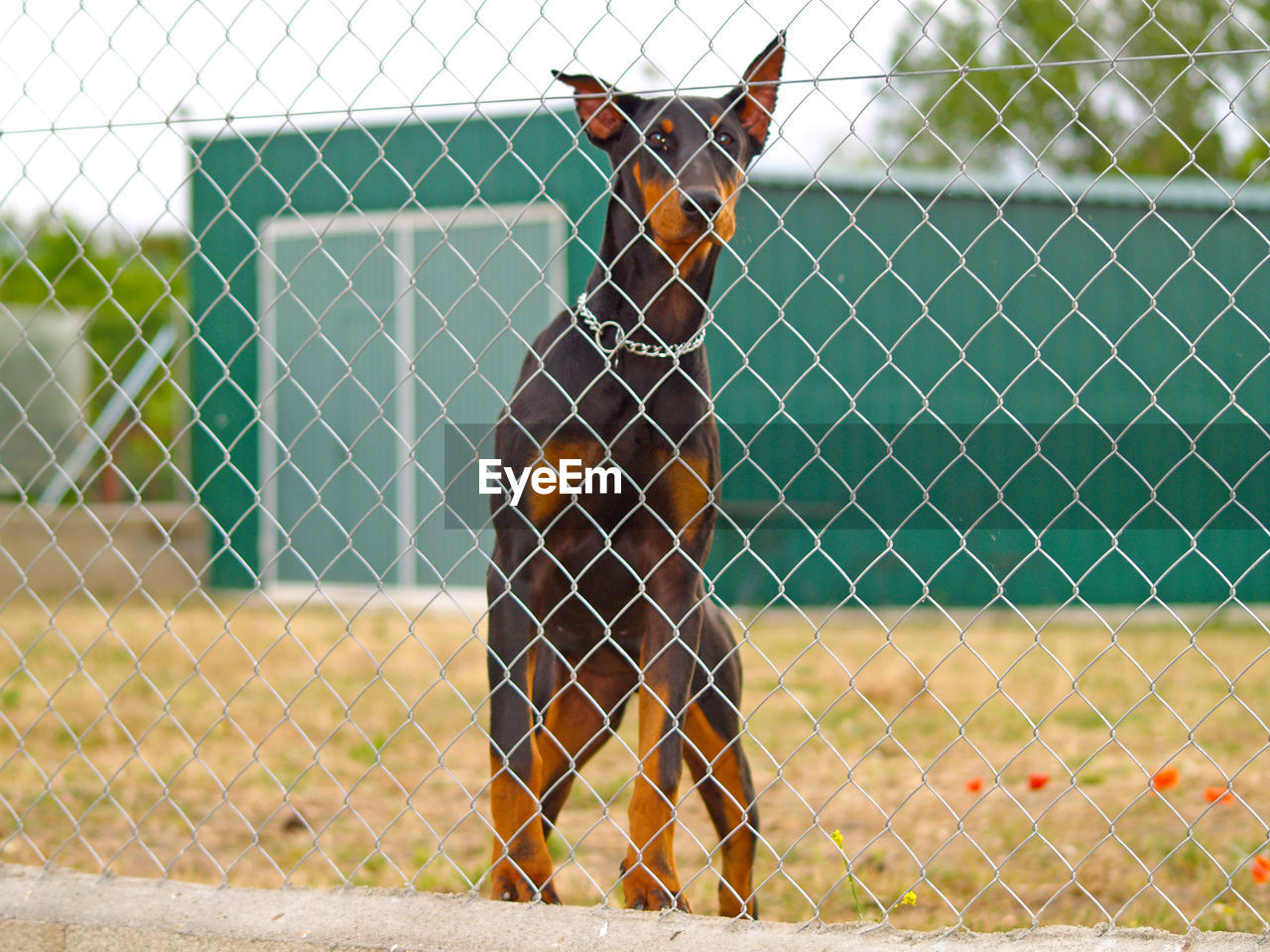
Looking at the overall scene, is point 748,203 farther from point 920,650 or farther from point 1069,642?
point 1069,642

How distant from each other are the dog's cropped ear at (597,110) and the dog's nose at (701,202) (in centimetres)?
29

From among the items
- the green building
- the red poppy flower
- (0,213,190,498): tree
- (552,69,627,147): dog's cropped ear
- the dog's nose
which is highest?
(552,69,627,147): dog's cropped ear

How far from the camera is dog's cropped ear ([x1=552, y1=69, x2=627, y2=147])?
2316 mm

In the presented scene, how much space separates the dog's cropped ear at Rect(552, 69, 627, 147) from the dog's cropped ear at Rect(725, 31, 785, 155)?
231mm

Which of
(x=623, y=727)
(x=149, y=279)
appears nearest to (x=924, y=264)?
(x=623, y=727)

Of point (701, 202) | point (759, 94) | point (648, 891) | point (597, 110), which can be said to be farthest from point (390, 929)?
point (759, 94)

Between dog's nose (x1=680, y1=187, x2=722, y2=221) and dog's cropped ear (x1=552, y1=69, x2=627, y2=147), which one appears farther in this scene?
dog's cropped ear (x1=552, y1=69, x2=627, y2=147)

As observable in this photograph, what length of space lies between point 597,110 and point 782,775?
1.72 meters

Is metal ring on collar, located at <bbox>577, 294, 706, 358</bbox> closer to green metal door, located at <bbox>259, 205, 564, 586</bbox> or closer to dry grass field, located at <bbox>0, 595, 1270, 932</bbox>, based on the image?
dry grass field, located at <bbox>0, 595, 1270, 932</bbox>

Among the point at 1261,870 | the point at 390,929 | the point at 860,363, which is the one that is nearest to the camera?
the point at 390,929

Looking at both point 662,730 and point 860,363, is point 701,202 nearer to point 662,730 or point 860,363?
point 662,730

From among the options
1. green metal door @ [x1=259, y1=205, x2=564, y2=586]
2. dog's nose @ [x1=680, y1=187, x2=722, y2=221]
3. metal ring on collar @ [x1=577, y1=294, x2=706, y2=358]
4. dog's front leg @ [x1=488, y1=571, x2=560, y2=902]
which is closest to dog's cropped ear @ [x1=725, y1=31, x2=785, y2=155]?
dog's nose @ [x1=680, y1=187, x2=722, y2=221]

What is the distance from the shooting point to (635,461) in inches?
93.3

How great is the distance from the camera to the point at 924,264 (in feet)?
25.8
